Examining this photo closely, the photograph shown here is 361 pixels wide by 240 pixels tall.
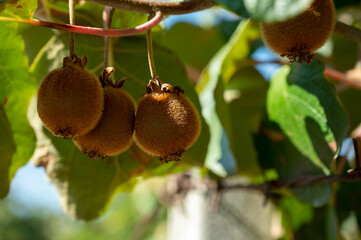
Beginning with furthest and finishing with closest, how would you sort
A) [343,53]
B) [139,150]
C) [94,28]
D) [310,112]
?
[343,53] → [139,150] → [310,112] → [94,28]

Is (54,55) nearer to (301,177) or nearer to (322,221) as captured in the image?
(301,177)

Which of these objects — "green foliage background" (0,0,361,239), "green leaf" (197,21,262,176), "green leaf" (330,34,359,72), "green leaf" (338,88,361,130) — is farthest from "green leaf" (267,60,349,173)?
"green leaf" (330,34,359,72)

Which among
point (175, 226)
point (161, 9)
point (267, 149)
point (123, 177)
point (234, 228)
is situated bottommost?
point (175, 226)

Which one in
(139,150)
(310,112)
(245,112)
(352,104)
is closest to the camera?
(310,112)

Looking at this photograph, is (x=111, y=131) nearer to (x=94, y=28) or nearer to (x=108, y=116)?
(x=108, y=116)

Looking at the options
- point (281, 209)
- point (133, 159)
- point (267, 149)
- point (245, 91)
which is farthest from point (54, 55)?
point (281, 209)

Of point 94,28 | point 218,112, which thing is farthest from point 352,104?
point 94,28

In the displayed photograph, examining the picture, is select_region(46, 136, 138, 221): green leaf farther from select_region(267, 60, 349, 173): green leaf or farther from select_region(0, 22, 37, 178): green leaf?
select_region(267, 60, 349, 173): green leaf

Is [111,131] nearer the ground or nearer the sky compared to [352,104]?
nearer the sky
